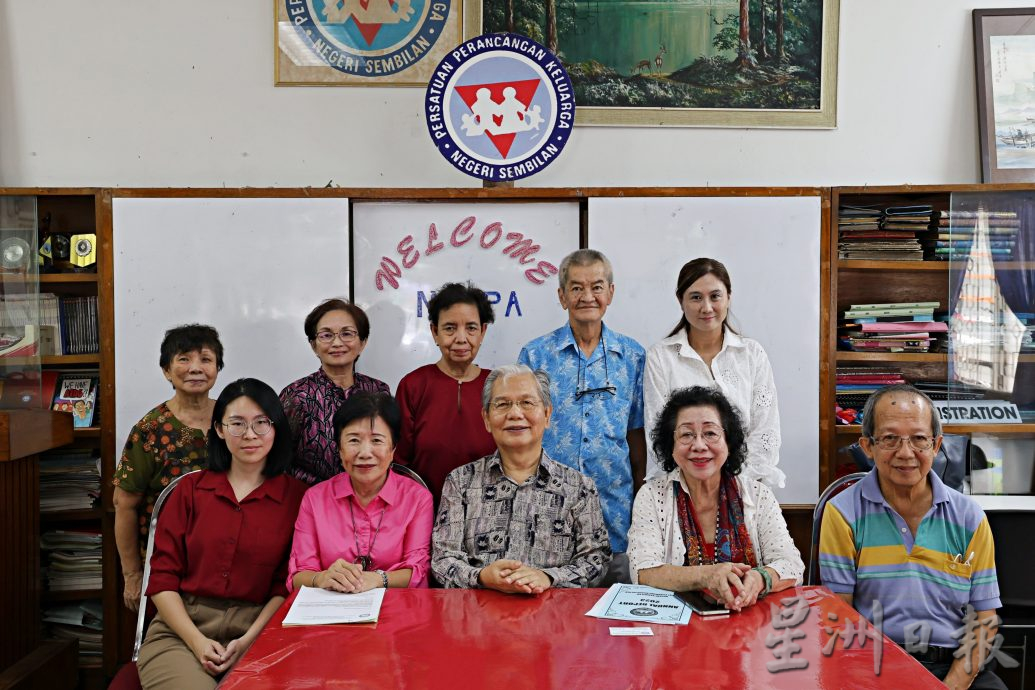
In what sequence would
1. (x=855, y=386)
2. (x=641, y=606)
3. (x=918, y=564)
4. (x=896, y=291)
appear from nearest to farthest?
(x=641, y=606), (x=918, y=564), (x=855, y=386), (x=896, y=291)

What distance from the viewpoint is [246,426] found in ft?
7.70

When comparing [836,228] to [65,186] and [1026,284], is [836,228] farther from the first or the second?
[65,186]

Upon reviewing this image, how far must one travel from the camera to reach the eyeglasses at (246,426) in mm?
2348

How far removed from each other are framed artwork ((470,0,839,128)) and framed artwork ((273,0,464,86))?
0.36 meters

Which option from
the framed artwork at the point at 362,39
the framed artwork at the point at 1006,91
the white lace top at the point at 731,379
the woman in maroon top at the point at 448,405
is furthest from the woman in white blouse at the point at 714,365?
the framed artwork at the point at 1006,91

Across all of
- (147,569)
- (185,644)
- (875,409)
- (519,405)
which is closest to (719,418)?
(875,409)

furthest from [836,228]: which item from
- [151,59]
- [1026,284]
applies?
[151,59]

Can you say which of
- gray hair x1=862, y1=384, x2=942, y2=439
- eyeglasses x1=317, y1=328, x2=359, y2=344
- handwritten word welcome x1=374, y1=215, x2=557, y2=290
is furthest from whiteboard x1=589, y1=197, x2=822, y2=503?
gray hair x1=862, y1=384, x2=942, y2=439

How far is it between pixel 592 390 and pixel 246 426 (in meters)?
1.08

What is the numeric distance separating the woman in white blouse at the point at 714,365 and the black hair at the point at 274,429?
45.0 inches

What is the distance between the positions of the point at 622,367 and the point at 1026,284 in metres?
2.02

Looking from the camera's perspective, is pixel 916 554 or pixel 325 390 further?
pixel 325 390

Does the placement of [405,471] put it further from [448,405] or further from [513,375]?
[513,375]

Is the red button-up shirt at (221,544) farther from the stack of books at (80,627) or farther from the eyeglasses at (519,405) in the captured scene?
the stack of books at (80,627)
